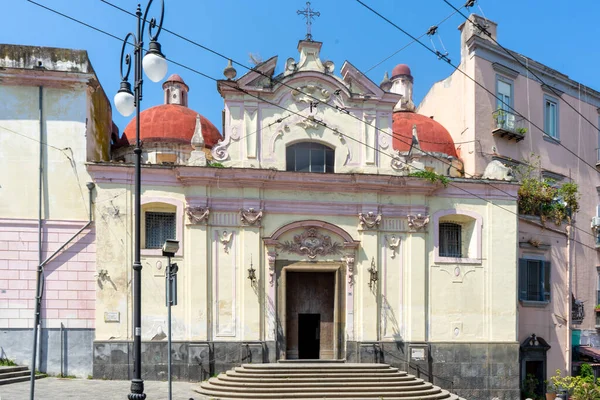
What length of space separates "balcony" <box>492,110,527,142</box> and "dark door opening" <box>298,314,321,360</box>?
10.9 meters

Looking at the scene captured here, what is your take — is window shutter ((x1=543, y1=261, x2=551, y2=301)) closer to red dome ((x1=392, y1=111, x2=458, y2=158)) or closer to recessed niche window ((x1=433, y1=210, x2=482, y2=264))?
recessed niche window ((x1=433, y1=210, x2=482, y2=264))

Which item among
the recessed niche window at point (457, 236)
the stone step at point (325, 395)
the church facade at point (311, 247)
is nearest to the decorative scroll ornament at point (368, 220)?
the church facade at point (311, 247)

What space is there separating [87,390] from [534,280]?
640 inches

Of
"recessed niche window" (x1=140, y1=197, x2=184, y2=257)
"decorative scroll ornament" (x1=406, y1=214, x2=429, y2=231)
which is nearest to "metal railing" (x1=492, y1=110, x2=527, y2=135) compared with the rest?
"decorative scroll ornament" (x1=406, y1=214, x2=429, y2=231)

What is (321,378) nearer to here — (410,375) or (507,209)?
(410,375)

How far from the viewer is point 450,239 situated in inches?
898

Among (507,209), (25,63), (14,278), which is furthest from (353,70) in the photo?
(14,278)

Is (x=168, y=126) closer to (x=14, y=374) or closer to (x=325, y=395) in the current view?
(x=14, y=374)

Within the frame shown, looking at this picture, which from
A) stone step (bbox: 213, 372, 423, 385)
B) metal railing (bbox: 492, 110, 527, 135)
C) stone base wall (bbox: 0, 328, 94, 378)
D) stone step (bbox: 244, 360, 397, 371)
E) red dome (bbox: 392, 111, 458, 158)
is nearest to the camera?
stone step (bbox: 213, 372, 423, 385)

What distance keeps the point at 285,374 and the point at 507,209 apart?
9.62 meters

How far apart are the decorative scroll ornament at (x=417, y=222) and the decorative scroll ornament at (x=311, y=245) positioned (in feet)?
8.09

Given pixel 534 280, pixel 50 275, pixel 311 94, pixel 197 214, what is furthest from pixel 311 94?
pixel 534 280

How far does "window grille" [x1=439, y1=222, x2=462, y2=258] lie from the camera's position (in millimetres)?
22672

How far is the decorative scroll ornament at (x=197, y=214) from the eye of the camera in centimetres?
2034
